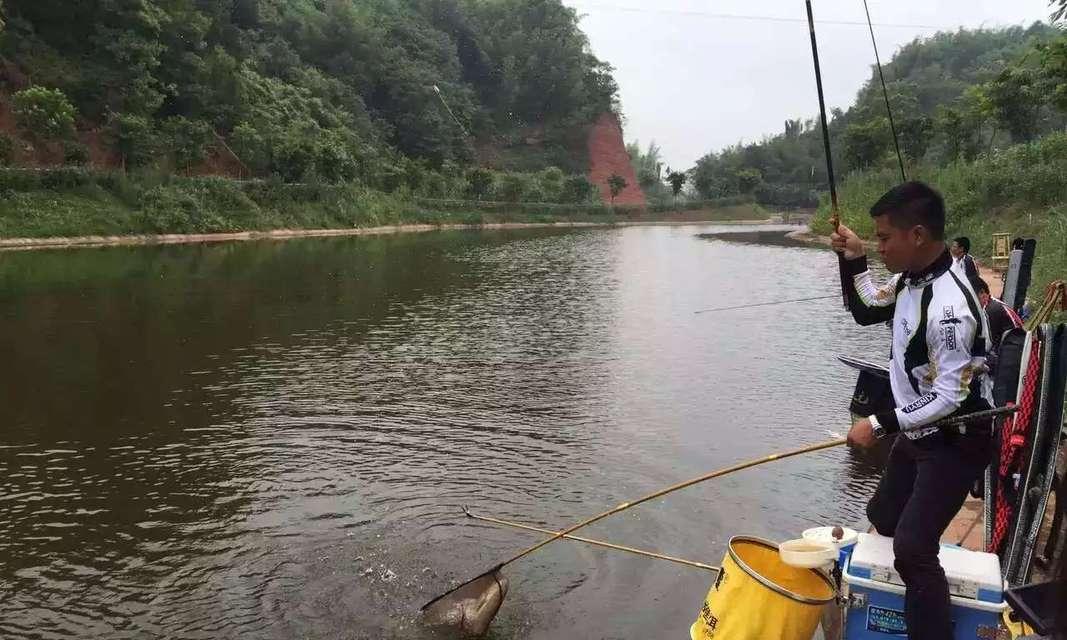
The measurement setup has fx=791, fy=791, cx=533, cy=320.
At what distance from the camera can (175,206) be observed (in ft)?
116

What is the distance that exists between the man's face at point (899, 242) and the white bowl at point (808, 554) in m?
1.19

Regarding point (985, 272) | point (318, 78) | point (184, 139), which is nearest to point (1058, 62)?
point (985, 272)

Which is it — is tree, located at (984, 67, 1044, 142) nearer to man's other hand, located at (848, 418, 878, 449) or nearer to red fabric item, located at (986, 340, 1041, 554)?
red fabric item, located at (986, 340, 1041, 554)

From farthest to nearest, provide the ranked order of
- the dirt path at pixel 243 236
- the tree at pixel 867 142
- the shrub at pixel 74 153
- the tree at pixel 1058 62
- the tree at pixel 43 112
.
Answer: the tree at pixel 867 142, the shrub at pixel 74 153, the tree at pixel 43 112, the dirt path at pixel 243 236, the tree at pixel 1058 62

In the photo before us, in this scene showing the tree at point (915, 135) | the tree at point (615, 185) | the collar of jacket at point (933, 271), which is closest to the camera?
the collar of jacket at point (933, 271)

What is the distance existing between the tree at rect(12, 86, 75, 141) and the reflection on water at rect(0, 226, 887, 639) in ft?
63.4

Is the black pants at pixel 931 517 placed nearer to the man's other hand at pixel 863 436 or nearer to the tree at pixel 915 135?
the man's other hand at pixel 863 436

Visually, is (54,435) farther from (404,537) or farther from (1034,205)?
(1034,205)

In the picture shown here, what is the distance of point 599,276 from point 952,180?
15.5m

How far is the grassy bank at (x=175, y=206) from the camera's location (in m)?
30.0

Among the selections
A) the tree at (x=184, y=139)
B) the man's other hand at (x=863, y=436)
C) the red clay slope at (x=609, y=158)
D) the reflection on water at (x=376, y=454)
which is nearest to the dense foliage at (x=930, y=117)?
the red clay slope at (x=609, y=158)

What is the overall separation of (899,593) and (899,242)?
1451 millimetres

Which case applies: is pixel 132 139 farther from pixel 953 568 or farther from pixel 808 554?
pixel 953 568

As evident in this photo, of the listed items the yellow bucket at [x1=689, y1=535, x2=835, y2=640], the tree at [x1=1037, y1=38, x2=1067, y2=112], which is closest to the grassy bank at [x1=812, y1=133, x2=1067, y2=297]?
the tree at [x1=1037, y1=38, x2=1067, y2=112]
